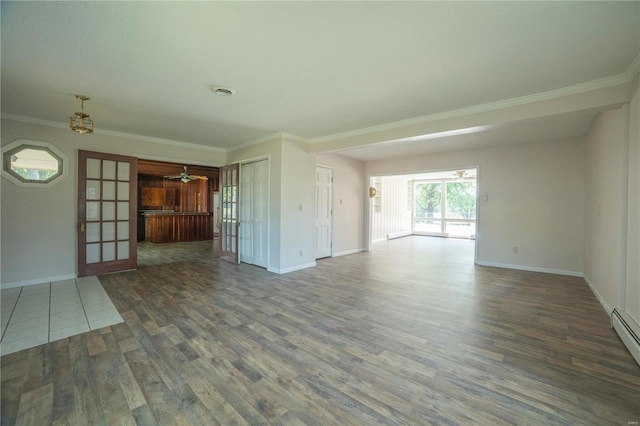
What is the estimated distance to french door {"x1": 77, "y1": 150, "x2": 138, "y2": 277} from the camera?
15.2 feet

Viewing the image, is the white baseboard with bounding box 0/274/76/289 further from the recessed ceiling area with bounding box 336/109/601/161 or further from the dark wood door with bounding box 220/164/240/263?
the recessed ceiling area with bounding box 336/109/601/161

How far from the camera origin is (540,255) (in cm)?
534

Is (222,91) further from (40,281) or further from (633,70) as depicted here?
(40,281)

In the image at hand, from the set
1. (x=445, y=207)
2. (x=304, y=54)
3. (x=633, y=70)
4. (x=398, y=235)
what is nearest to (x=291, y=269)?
(x=304, y=54)

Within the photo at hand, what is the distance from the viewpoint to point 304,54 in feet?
7.66

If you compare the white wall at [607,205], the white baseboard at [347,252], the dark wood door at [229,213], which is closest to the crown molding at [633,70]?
the white wall at [607,205]

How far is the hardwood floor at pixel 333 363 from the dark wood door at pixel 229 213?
2.29 meters

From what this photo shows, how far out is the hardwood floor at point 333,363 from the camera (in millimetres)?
1649

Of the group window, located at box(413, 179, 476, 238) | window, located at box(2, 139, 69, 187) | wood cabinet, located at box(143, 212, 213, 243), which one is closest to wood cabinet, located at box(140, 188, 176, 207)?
wood cabinet, located at box(143, 212, 213, 243)

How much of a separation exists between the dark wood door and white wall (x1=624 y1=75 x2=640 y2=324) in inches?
234

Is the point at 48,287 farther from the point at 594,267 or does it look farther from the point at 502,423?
the point at 594,267

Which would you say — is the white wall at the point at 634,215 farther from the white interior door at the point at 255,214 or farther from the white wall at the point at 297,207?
the white interior door at the point at 255,214

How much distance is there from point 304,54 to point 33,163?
4927mm

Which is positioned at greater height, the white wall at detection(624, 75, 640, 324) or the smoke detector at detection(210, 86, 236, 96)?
the smoke detector at detection(210, 86, 236, 96)
